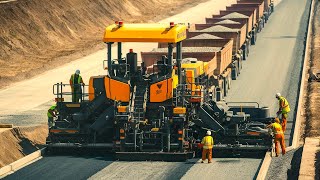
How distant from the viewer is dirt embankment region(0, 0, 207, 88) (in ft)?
156

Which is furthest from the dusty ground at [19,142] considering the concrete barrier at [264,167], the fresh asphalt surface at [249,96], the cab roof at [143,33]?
the concrete barrier at [264,167]

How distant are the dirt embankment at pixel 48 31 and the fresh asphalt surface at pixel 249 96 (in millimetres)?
11313

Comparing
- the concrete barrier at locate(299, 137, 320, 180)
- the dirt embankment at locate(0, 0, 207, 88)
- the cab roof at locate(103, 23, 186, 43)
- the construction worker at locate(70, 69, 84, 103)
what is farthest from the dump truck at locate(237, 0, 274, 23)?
the cab roof at locate(103, 23, 186, 43)

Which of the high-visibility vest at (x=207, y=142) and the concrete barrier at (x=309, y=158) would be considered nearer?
the concrete barrier at (x=309, y=158)

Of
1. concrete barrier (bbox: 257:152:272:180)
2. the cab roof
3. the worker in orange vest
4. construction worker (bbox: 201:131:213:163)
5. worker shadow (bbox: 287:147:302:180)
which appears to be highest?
the cab roof

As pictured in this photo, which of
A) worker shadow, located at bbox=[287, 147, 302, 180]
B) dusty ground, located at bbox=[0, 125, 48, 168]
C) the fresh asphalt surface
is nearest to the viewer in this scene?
the fresh asphalt surface

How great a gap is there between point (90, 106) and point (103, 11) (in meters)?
42.8

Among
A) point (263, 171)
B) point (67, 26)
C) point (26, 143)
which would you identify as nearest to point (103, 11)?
point (67, 26)

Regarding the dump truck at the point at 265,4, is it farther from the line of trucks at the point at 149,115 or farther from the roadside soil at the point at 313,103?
the line of trucks at the point at 149,115

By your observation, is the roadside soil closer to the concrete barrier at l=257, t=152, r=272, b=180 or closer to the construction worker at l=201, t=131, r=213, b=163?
the concrete barrier at l=257, t=152, r=272, b=180

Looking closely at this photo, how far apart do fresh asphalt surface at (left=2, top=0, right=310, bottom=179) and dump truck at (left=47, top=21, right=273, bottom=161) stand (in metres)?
0.59

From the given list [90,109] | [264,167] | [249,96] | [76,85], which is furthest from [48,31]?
[264,167]

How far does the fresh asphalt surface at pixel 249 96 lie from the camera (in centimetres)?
2142

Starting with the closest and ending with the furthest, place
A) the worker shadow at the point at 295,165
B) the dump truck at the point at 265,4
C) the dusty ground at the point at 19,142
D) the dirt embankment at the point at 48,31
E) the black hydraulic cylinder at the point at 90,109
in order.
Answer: the worker shadow at the point at 295,165
the black hydraulic cylinder at the point at 90,109
the dusty ground at the point at 19,142
the dirt embankment at the point at 48,31
the dump truck at the point at 265,4
